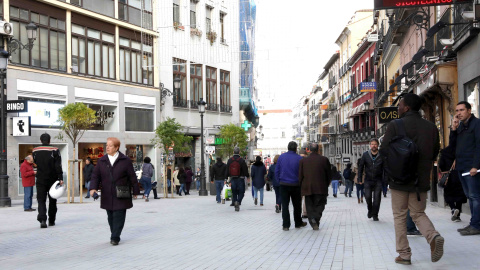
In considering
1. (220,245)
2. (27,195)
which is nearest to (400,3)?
(220,245)

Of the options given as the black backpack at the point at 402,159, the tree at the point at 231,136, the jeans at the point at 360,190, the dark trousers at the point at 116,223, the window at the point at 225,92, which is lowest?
the jeans at the point at 360,190

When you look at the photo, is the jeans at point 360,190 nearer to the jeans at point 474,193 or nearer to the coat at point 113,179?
the jeans at point 474,193

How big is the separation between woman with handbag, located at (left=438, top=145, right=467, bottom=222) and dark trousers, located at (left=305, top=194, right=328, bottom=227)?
2.26m

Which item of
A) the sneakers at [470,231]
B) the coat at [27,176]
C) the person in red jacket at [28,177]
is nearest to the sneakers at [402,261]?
the sneakers at [470,231]

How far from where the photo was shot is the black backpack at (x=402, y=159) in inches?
278

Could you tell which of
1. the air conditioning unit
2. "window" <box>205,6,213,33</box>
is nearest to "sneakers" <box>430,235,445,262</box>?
the air conditioning unit

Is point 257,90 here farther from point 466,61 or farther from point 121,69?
point 466,61

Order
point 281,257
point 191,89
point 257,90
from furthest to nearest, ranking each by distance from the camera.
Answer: point 257,90
point 191,89
point 281,257

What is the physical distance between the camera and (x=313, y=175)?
40.2 feet

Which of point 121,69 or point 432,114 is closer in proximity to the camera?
point 432,114

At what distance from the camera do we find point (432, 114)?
23.3 metres

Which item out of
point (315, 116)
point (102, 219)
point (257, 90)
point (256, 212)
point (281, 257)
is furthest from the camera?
point (315, 116)

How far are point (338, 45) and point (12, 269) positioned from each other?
6975 centimetres

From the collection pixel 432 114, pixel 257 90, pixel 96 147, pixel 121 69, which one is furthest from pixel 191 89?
pixel 257 90
